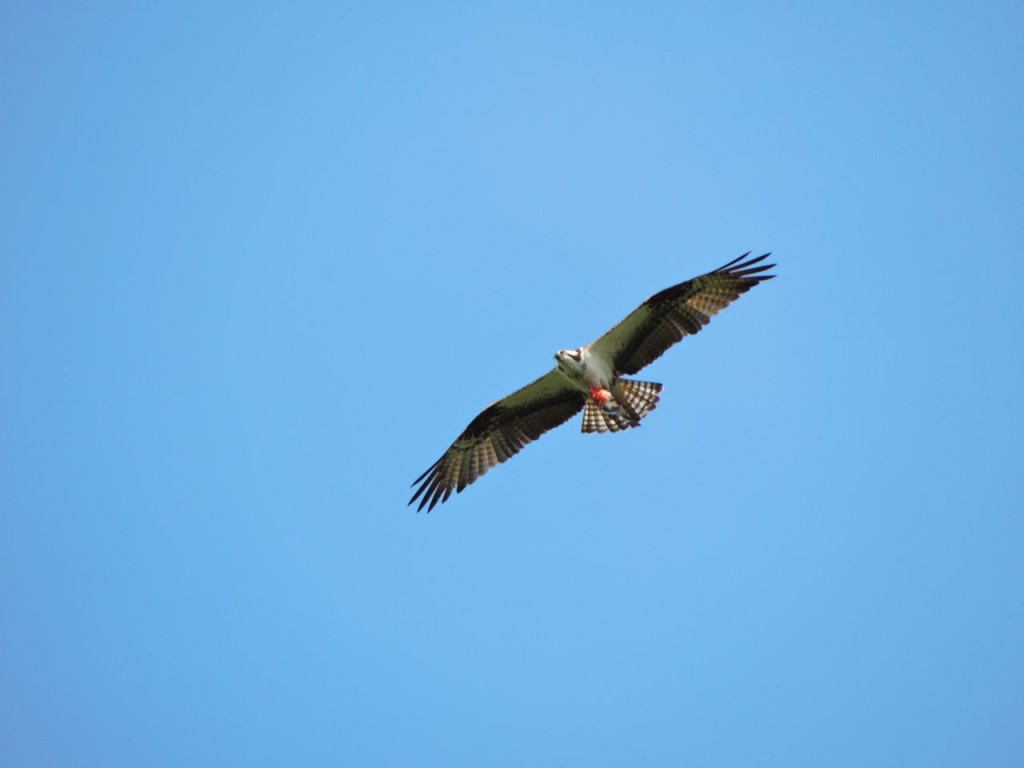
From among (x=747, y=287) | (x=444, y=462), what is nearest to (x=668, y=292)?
(x=747, y=287)

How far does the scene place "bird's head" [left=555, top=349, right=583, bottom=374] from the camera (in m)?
14.1

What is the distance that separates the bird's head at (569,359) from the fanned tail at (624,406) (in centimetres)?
57

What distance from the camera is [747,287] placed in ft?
45.2

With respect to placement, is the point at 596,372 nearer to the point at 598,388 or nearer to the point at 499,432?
the point at 598,388

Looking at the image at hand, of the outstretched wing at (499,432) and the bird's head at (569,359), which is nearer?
the bird's head at (569,359)

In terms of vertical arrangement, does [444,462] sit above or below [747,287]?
above

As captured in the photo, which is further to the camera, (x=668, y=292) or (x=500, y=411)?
(x=500, y=411)

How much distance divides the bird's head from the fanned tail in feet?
1.88

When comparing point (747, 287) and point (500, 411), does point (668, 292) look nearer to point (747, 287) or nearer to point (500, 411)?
point (747, 287)

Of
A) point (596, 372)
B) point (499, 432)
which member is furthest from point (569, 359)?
point (499, 432)

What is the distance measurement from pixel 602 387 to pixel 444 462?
2707 mm

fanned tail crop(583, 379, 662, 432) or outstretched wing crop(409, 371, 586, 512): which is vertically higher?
outstretched wing crop(409, 371, 586, 512)

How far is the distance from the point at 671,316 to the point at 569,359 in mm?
1413

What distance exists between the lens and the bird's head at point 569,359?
14.1 meters
